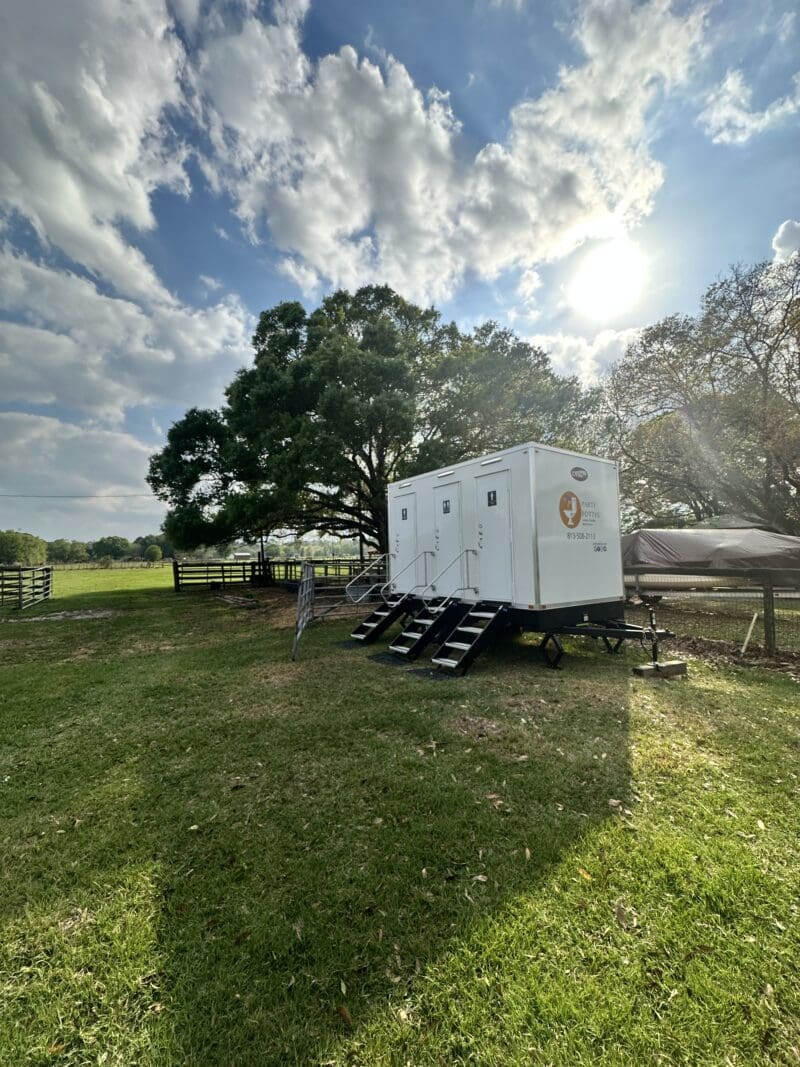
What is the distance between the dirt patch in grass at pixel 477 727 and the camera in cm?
464

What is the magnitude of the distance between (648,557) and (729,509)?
1086cm

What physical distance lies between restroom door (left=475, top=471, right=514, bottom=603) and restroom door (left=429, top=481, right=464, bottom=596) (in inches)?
22.2

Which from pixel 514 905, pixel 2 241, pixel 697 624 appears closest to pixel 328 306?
pixel 2 241

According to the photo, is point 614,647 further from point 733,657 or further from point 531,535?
point 531,535

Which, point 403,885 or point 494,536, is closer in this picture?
point 403,885

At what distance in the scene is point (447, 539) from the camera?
863cm

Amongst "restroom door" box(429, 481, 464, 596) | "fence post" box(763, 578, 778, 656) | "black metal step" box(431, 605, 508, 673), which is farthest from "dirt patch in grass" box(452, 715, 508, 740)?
"fence post" box(763, 578, 778, 656)

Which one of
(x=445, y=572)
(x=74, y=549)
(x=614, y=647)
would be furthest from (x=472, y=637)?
(x=74, y=549)

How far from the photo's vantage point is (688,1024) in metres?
1.82

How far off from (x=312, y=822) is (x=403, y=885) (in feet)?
3.09

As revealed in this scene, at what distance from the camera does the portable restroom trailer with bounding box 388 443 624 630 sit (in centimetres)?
686

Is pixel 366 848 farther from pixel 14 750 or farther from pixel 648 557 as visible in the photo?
pixel 648 557

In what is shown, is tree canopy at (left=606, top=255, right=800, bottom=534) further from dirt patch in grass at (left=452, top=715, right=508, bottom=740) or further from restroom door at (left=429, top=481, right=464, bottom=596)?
dirt patch in grass at (left=452, top=715, right=508, bottom=740)

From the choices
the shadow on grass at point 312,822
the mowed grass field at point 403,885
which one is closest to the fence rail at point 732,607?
the mowed grass field at point 403,885
